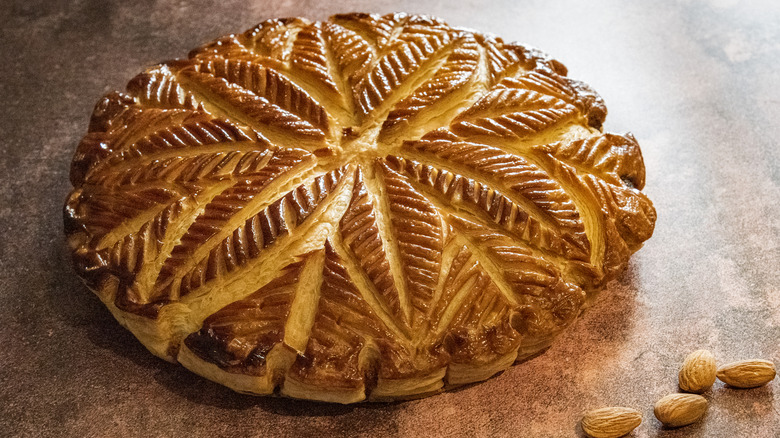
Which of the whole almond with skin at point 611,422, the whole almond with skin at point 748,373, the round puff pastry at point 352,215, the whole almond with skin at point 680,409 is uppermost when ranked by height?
the round puff pastry at point 352,215

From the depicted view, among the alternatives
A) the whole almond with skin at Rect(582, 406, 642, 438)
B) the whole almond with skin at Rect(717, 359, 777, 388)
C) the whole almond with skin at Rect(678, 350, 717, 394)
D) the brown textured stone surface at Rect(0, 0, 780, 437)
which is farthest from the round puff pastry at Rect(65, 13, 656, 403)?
the whole almond with skin at Rect(717, 359, 777, 388)

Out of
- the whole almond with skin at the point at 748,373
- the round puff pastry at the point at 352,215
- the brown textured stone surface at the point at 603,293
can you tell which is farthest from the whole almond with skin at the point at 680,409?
the round puff pastry at the point at 352,215

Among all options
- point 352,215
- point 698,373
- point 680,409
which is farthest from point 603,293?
point 352,215

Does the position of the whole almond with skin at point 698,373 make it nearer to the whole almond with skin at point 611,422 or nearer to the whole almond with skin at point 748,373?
the whole almond with skin at point 748,373

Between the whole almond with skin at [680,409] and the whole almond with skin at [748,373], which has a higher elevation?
the whole almond with skin at [748,373]

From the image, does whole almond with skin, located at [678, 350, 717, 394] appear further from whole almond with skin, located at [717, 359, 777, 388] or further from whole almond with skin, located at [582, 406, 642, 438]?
whole almond with skin, located at [582, 406, 642, 438]

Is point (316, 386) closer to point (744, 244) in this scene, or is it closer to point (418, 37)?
point (418, 37)

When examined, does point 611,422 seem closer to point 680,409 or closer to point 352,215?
point 680,409
